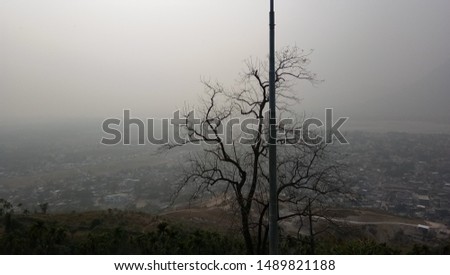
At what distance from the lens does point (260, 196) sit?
7738 mm

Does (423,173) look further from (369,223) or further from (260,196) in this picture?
(260,196)

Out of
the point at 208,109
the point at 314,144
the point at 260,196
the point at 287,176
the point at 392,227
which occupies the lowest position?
the point at 392,227

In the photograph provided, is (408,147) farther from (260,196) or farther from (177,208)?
(260,196)

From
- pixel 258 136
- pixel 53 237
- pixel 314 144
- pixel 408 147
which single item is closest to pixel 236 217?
pixel 258 136

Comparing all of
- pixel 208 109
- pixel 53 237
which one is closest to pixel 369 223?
pixel 208 109

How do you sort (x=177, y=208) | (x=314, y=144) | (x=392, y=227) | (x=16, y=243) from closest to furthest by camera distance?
(x=314, y=144) < (x=16, y=243) < (x=392, y=227) < (x=177, y=208)

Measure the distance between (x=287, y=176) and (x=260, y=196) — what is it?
85cm

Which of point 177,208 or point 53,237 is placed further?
point 177,208

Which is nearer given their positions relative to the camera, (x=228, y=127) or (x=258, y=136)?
(x=258, y=136)

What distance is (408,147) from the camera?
88.9ft

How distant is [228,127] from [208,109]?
0.81 metres

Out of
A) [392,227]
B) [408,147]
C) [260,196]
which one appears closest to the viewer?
[260,196]

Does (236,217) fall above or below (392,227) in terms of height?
above

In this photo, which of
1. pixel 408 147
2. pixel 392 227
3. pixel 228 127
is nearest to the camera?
pixel 228 127
